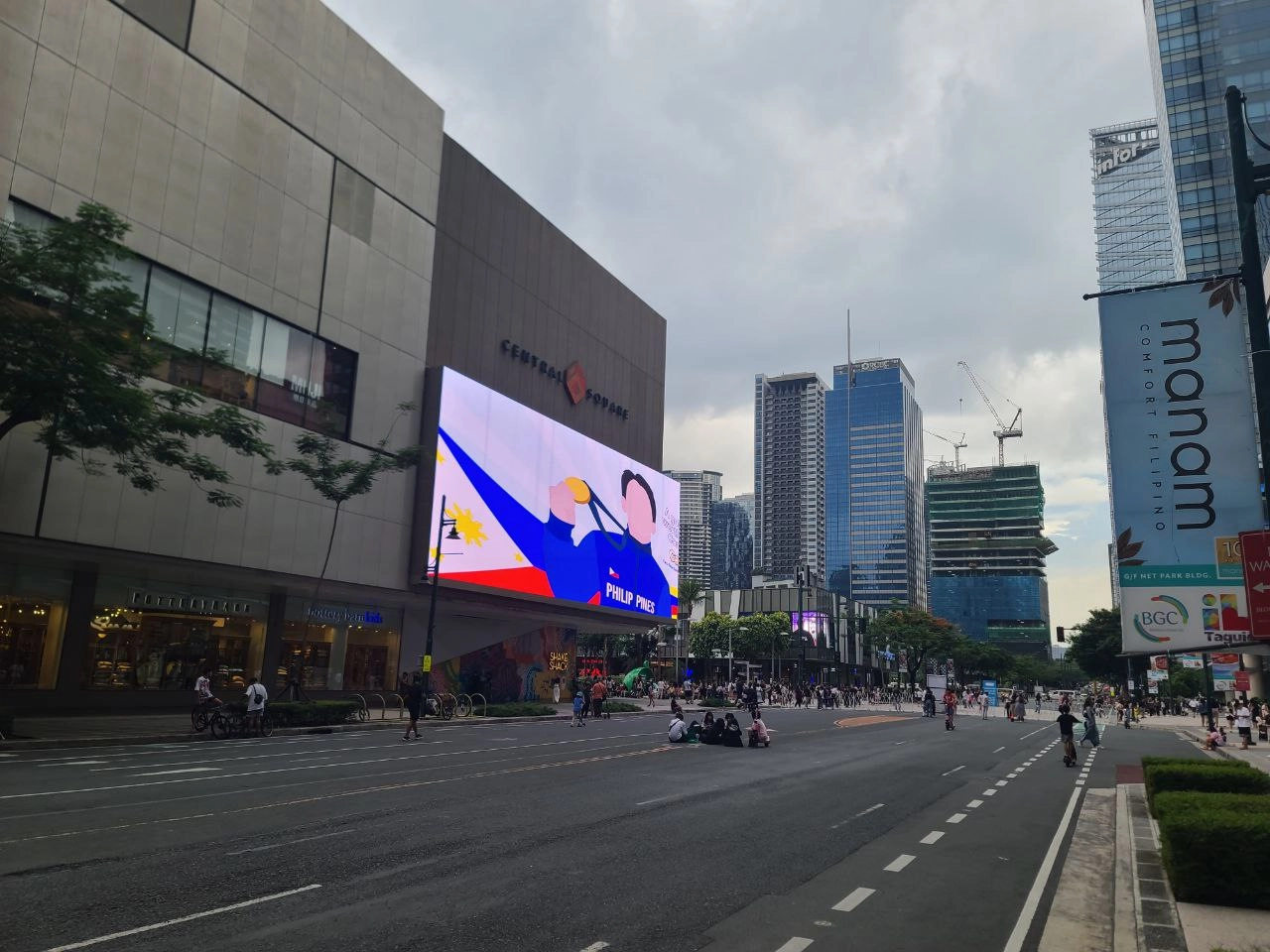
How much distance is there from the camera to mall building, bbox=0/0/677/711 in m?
28.6

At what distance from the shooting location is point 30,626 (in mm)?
29250

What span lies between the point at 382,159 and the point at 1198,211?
278ft

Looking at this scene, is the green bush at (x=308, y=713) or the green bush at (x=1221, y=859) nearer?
the green bush at (x=1221, y=859)

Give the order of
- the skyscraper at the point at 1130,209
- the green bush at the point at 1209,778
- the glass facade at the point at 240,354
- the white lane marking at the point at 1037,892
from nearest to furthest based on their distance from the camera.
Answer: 1. the white lane marking at the point at 1037,892
2. the green bush at the point at 1209,778
3. the glass facade at the point at 240,354
4. the skyscraper at the point at 1130,209

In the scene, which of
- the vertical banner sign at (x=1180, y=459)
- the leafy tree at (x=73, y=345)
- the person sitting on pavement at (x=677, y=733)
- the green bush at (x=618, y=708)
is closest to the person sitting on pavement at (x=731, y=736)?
the person sitting on pavement at (x=677, y=733)

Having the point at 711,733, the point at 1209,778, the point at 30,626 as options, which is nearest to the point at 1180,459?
the point at 1209,778

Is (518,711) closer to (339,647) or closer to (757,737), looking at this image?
(339,647)

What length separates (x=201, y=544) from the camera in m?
31.6

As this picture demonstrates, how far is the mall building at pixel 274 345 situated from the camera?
28.6 m

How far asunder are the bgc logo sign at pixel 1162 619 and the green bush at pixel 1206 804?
2.14 metres

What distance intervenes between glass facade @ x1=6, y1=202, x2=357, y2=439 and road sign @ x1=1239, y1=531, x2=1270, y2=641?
27.4m

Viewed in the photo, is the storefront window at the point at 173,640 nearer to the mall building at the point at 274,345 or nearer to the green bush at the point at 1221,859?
the mall building at the point at 274,345

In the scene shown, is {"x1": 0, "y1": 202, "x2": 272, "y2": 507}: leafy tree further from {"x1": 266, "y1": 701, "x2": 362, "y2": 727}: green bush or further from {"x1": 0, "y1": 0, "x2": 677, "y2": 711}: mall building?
{"x1": 266, "y1": 701, "x2": 362, "y2": 727}: green bush

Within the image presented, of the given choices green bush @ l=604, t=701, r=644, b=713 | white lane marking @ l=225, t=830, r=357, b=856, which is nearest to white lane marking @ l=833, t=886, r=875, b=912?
white lane marking @ l=225, t=830, r=357, b=856
